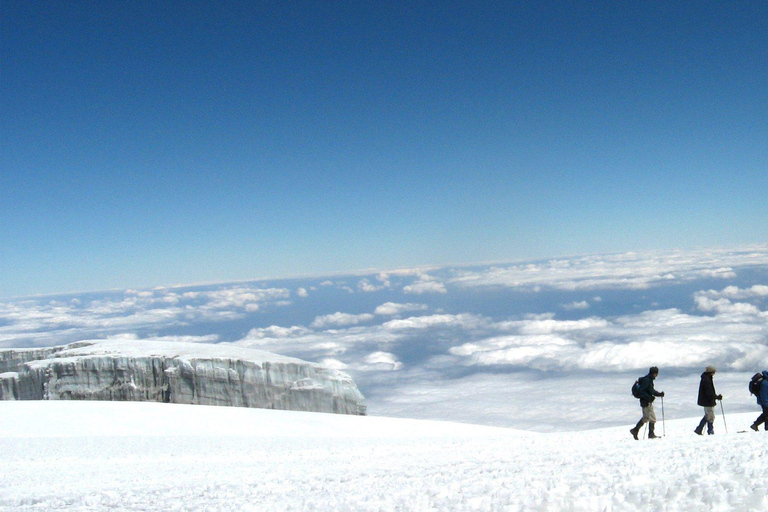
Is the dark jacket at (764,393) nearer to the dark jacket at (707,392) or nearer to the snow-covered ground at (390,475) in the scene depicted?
the dark jacket at (707,392)

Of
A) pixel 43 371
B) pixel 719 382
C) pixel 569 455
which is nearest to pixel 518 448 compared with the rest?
pixel 569 455

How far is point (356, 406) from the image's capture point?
35.2 m

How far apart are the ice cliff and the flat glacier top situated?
10 centimetres

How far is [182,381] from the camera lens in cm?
3312

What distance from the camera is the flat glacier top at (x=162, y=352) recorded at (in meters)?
34.0

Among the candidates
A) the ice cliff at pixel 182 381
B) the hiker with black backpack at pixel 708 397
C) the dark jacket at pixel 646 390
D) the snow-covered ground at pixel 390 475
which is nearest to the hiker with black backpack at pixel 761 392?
the hiker with black backpack at pixel 708 397

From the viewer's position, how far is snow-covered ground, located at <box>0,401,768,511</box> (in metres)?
5.22

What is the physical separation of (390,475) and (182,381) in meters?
29.8

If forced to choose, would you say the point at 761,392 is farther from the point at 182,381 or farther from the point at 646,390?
the point at 182,381

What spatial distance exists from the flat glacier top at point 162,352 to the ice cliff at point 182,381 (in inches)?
3.9

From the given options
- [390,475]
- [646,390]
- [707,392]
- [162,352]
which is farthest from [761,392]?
[162,352]

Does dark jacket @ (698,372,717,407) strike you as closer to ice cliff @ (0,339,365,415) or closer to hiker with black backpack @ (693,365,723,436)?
hiker with black backpack @ (693,365,723,436)

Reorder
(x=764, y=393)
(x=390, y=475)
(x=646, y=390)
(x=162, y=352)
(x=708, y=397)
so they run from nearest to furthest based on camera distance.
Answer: (x=390, y=475), (x=764, y=393), (x=646, y=390), (x=708, y=397), (x=162, y=352)

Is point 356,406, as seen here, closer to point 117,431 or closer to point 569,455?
point 117,431
